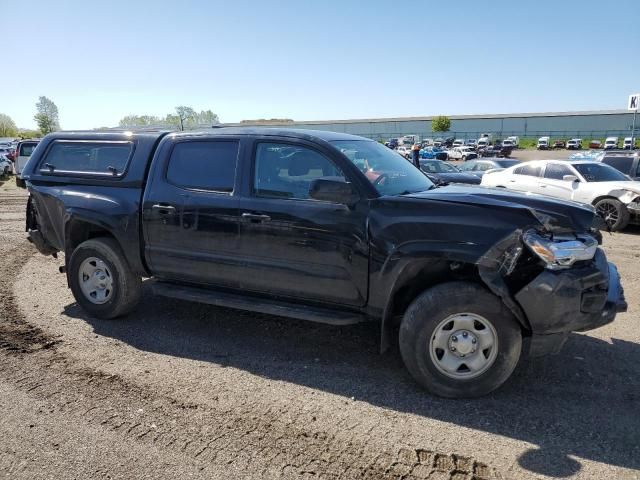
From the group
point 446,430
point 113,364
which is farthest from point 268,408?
point 113,364

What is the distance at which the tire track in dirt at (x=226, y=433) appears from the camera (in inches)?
114

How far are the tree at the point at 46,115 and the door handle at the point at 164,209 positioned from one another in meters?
102

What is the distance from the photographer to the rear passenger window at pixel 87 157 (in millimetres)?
5160

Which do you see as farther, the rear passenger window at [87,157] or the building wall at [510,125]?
the building wall at [510,125]

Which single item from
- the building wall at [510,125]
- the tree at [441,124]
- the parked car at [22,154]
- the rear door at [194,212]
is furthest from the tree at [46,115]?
the rear door at [194,212]

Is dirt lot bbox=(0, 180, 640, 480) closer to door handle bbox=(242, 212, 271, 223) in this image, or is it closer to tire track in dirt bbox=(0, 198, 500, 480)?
tire track in dirt bbox=(0, 198, 500, 480)

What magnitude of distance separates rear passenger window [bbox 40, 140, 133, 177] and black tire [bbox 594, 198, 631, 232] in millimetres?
9861

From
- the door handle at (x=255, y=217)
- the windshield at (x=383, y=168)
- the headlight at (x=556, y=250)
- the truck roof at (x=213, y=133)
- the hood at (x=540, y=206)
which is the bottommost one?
the headlight at (x=556, y=250)

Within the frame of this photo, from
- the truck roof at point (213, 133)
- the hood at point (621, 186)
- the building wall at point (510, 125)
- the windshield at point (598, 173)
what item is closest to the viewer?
the truck roof at point (213, 133)

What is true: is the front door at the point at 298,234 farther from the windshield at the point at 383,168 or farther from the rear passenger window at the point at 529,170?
the rear passenger window at the point at 529,170

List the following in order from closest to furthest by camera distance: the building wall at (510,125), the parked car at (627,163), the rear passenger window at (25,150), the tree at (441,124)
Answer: the parked car at (627,163) → the rear passenger window at (25,150) → the building wall at (510,125) → the tree at (441,124)

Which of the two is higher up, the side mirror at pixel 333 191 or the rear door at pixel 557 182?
the side mirror at pixel 333 191

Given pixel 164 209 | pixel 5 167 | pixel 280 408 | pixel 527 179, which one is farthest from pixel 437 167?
pixel 5 167

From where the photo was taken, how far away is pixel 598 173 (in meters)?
11.9
